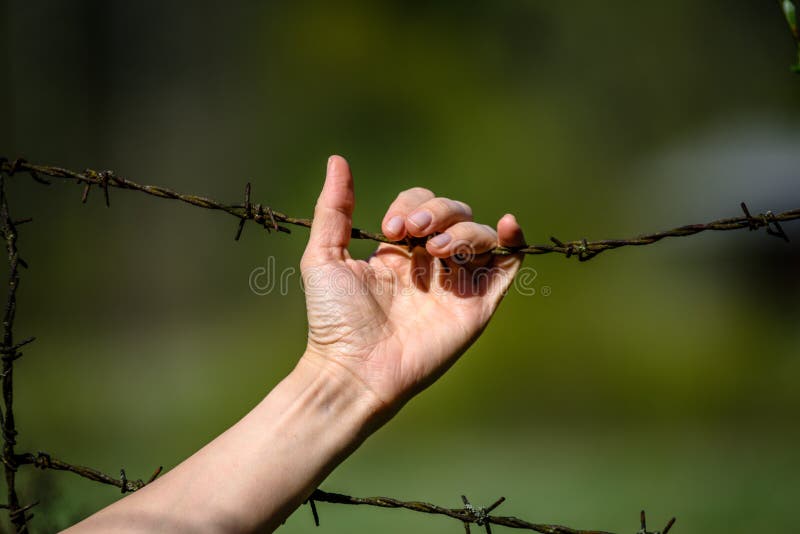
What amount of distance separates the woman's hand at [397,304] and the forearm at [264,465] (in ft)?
0.11

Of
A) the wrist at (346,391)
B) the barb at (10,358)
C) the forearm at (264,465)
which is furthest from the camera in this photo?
the barb at (10,358)

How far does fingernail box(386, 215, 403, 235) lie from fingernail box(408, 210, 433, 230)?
0.02 metres

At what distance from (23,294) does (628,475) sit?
129 inches

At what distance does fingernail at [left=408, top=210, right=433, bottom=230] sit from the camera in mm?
1001

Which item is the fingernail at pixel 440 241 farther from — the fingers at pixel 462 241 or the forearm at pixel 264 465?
the forearm at pixel 264 465

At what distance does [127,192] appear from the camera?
3242mm

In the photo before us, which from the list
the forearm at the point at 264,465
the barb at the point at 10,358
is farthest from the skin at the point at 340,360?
the barb at the point at 10,358

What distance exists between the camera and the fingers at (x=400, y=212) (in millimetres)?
1012

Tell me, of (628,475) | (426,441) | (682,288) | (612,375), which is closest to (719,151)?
(682,288)

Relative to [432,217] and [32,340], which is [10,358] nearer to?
[32,340]

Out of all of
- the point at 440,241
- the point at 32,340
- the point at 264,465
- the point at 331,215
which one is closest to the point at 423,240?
the point at 440,241

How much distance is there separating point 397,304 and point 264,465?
0.36 metres

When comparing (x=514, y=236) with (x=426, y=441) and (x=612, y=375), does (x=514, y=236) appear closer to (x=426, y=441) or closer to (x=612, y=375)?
(x=426, y=441)

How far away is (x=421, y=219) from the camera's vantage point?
1.00 m
